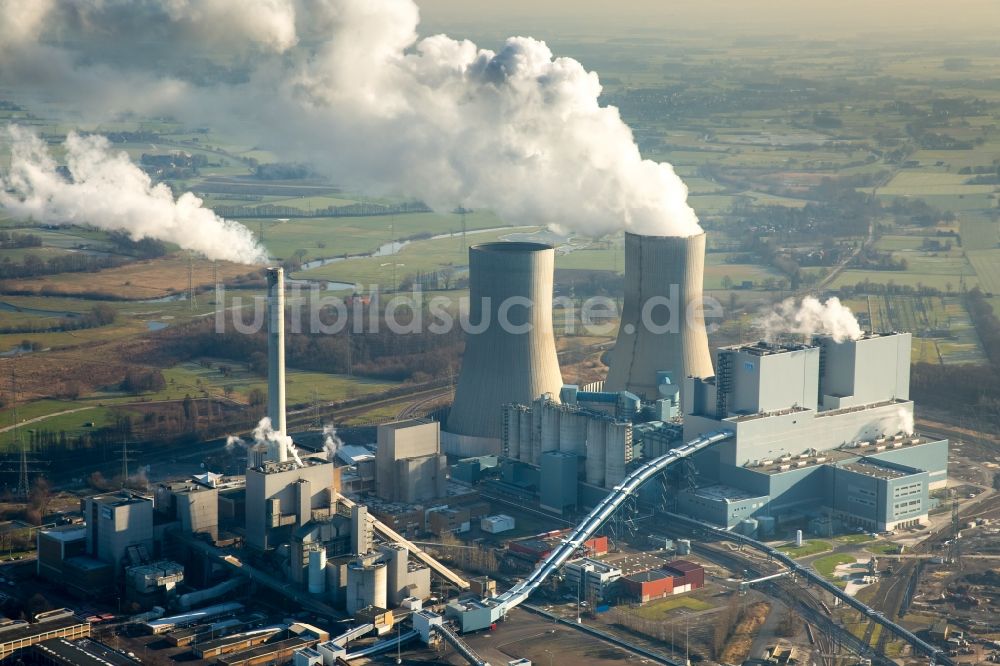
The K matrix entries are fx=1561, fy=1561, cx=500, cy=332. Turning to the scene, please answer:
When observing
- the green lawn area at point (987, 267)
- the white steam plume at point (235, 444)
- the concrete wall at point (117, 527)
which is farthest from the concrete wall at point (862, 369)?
the green lawn area at point (987, 267)

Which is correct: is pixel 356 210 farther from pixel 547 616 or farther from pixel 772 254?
pixel 547 616

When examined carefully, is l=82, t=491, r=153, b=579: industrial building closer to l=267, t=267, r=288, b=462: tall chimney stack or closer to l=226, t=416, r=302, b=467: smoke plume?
l=226, t=416, r=302, b=467: smoke plume

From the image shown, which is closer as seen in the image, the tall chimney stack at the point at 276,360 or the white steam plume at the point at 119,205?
the tall chimney stack at the point at 276,360

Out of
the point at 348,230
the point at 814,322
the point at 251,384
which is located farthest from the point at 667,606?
the point at 348,230

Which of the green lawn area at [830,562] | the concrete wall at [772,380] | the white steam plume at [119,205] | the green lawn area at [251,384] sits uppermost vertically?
the white steam plume at [119,205]

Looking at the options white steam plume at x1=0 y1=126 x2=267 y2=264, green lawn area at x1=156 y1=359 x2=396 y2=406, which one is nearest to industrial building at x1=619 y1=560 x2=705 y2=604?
white steam plume at x1=0 y1=126 x2=267 y2=264

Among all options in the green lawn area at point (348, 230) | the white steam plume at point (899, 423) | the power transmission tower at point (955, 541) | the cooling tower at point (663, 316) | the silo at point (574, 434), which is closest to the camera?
the power transmission tower at point (955, 541)

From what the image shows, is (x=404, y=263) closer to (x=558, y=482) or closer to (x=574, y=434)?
(x=574, y=434)

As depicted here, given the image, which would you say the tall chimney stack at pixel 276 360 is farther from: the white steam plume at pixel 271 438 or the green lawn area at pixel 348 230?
the green lawn area at pixel 348 230
